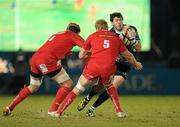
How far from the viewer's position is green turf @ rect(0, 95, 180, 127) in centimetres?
1195

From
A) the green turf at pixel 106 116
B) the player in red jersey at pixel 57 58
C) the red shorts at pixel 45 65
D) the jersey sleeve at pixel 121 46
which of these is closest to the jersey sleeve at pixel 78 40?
the player in red jersey at pixel 57 58

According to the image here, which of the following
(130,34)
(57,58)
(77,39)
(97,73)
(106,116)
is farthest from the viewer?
(130,34)

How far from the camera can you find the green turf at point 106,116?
470 inches

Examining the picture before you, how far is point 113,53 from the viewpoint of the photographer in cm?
1286

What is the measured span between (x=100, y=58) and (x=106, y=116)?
1341mm

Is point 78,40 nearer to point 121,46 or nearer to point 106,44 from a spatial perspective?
point 106,44

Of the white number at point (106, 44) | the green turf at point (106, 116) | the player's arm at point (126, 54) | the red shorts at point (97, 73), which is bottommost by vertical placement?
the green turf at point (106, 116)

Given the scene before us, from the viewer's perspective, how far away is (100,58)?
12.8m

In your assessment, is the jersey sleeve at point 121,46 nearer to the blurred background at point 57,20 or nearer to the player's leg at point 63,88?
the player's leg at point 63,88

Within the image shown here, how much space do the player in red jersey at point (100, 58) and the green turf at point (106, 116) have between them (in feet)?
1.61

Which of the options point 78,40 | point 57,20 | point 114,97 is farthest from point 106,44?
point 57,20

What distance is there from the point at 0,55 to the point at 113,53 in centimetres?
1065

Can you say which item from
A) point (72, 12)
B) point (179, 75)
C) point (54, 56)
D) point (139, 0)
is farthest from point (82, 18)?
point (54, 56)

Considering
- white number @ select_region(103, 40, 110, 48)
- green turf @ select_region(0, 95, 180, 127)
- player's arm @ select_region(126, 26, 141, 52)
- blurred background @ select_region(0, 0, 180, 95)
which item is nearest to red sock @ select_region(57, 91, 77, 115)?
green turf @ select_region(0, 95, 180, 127)
